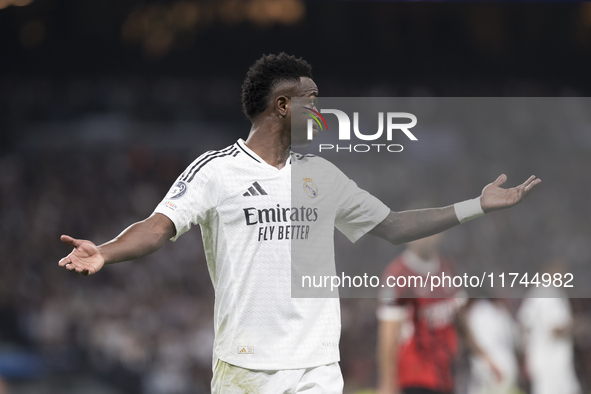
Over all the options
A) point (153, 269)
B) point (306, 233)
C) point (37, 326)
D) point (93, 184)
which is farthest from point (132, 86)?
point (306, 233)

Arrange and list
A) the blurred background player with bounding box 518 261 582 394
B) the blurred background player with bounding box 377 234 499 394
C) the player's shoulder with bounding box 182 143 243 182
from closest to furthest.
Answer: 1. the player's shoulder with bounding box 182 143 243 182
2. the blurred background player with bounding box 377 234 499 394
3. the blurred background player with bounding box 518 261 582 394

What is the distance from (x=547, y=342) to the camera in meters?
8.98

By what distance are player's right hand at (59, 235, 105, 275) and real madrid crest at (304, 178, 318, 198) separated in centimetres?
104

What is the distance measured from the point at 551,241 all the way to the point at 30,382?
7.36 meters

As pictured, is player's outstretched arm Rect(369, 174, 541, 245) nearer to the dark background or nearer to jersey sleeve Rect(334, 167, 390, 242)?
jersey sleeve Rect(334, 167, 390, 242)

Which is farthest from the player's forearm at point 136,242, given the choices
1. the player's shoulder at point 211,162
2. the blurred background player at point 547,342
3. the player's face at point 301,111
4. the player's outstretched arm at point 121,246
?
the blurred background player at point 547,342

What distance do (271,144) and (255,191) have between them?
0.29 meters

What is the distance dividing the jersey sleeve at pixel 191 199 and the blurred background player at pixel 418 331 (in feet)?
8.88

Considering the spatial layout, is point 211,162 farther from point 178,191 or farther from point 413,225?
point 413,225

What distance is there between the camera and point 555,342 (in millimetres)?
9039

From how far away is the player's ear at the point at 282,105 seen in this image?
3385 millimetres

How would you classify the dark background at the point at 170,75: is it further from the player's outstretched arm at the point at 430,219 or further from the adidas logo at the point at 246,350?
the adidas logo at the point at 246,350

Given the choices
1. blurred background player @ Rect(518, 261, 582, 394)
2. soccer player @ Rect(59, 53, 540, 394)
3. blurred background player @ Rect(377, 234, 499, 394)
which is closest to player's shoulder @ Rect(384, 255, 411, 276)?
blurred background player @ Rect(377, 234, 499, 394)

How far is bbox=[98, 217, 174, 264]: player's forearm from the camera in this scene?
2848mm
